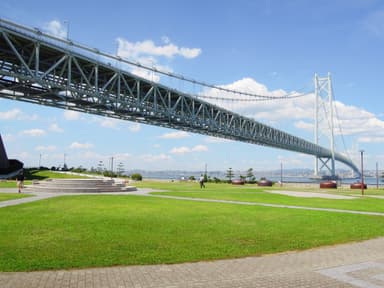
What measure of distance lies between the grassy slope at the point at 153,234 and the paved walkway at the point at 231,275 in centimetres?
47

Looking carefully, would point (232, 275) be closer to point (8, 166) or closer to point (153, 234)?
point (153, 234)

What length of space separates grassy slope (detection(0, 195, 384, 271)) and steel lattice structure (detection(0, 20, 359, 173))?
26.9m

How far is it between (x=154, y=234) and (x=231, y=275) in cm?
411

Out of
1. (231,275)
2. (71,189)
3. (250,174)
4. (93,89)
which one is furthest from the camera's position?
(250,174)

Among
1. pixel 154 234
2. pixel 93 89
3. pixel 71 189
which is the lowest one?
pixel 154 234

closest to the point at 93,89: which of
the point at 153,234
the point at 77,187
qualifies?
the point at 77,187

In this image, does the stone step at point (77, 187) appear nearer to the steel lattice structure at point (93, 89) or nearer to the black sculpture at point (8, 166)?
the steel lattice structure at point (93, 89)

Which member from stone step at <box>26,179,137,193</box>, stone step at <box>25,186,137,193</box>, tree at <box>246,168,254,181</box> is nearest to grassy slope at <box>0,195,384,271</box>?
stone step at <box>25,186,137,193</box>

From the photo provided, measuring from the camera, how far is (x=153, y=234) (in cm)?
1038

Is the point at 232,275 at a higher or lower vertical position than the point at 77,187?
lower

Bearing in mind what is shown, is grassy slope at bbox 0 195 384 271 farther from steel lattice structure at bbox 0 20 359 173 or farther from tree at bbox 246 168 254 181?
tree at bbox 246 168 254 181

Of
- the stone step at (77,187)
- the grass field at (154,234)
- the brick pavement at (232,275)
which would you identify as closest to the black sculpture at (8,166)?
the stone step at (77,187)

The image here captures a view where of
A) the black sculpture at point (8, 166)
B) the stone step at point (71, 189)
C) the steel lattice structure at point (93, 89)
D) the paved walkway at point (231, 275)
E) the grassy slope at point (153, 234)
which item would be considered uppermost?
the steel lattice structure at point (93, 89)

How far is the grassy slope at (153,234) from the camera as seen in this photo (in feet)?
25.4
